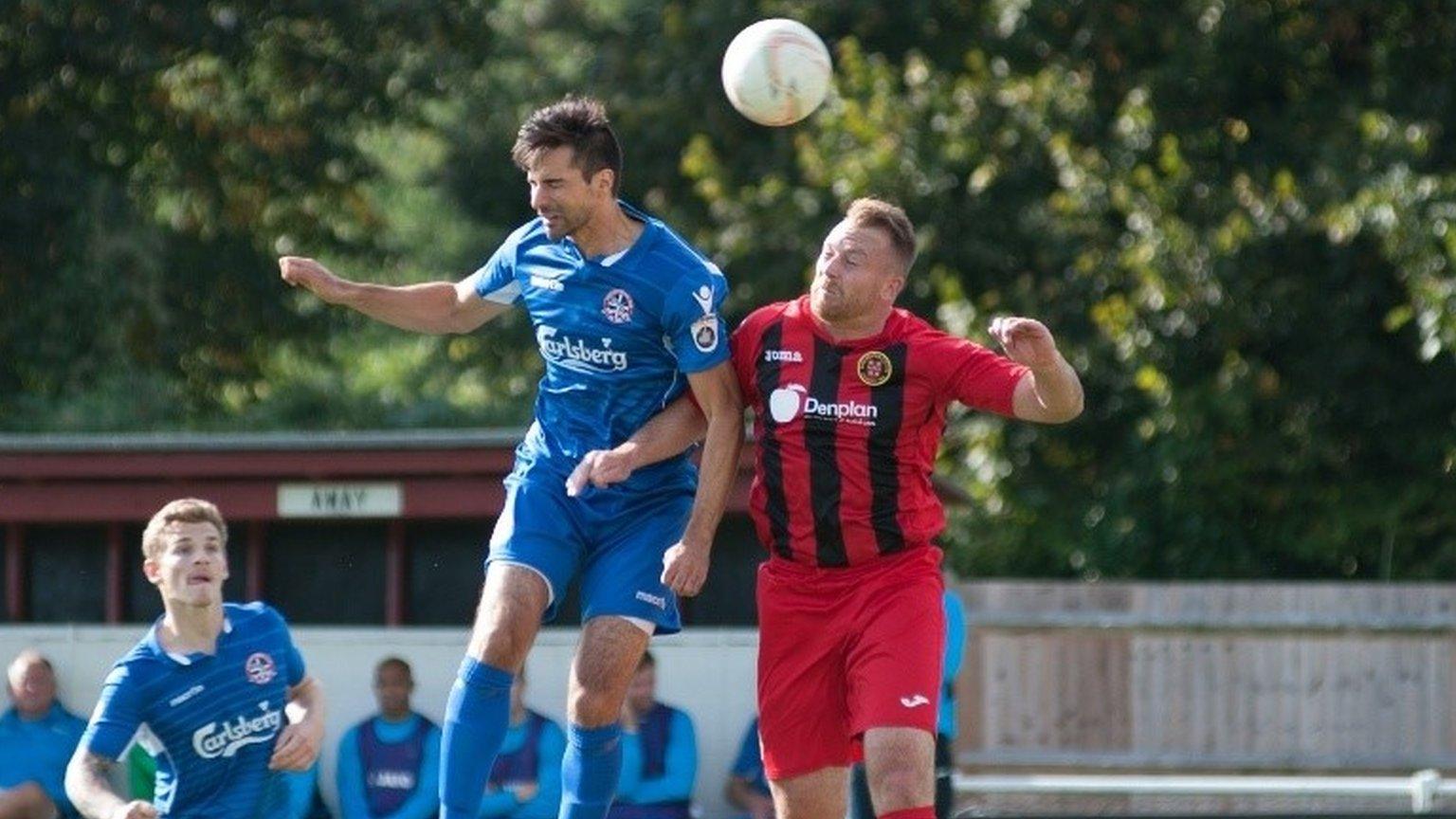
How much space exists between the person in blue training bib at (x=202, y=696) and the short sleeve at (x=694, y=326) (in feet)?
5.77

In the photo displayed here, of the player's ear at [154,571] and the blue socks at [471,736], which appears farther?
the player's ear at [154,571]

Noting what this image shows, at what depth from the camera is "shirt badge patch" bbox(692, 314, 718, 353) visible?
287 inches

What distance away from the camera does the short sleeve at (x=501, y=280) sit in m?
7.59

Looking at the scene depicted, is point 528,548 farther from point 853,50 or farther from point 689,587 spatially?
point 853,50

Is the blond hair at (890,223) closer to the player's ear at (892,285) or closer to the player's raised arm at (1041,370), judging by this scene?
the player's ear at (892,285)

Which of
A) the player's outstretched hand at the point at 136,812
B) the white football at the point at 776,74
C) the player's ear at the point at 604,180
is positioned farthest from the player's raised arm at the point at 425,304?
the player's outstretched hand at the point at 136,812

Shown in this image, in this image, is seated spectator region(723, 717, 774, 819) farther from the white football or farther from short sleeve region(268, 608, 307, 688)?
the white football

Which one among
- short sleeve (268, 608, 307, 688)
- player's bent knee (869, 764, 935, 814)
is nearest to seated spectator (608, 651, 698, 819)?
short sleeve (268, 608, 307, 688)

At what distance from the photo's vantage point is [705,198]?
1020 inches

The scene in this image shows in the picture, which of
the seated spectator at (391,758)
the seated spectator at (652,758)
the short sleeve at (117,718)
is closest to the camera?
the short sleeve at (117,718)

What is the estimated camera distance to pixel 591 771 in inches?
290

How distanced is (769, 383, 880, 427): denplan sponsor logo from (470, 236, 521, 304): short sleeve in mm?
848

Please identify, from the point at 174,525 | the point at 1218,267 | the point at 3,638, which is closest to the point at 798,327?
the point at 174,525

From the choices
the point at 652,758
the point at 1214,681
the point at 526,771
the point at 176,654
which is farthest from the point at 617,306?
the point at 1214,681
